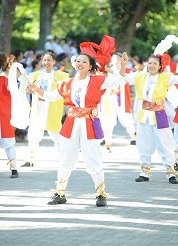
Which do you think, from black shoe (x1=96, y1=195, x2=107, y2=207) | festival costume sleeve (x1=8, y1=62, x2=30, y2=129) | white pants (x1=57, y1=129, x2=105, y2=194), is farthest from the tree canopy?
black shoe (x1=96, y1=195, x2=107, y2=207)

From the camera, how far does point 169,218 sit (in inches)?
352

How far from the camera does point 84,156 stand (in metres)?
9.60

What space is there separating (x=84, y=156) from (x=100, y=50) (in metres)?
1.24

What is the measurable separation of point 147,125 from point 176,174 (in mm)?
850

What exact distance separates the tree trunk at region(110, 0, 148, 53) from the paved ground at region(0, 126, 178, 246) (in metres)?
11.8

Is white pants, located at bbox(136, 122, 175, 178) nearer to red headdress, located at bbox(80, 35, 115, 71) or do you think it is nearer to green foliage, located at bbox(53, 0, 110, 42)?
red headdress, located at bbox(80, 35, 115, 71)

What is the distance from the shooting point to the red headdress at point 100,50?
31.5ft

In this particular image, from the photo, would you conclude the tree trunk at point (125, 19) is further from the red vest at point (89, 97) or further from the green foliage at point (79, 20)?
the red vest at point (89, 97)

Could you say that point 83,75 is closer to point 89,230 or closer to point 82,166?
→ point 89,230

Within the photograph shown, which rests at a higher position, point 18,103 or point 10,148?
point 18,103

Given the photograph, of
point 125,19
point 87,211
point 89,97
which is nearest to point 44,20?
point 125,19

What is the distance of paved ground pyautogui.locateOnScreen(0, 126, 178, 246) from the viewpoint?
787cm

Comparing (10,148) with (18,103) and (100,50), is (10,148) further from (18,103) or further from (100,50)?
(100,50)

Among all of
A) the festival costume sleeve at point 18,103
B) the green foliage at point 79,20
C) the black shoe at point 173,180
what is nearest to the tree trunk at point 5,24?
the black shoe at point 173,180
